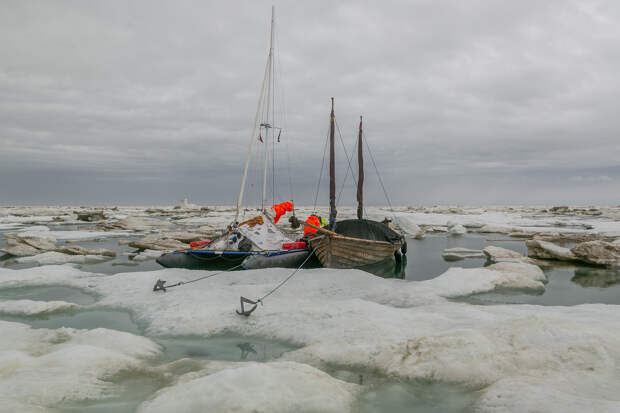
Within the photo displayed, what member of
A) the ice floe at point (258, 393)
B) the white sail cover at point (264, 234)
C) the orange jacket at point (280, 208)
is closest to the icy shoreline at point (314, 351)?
the ice floe at point (258, 393)

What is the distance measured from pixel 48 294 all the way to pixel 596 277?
23.1 meters

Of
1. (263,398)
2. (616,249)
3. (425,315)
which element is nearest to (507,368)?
(425,315)

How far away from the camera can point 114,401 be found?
481 cm

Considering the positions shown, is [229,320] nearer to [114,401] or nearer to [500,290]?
[114,401]

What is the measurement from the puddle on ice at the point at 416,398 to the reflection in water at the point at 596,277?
13.1m

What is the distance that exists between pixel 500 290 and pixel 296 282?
7.61 m

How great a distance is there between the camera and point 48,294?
11984 millimetres

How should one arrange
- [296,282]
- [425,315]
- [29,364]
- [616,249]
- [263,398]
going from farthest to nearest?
[616,249] → [296,282] → [425,315] → [29,364] → [263,398]

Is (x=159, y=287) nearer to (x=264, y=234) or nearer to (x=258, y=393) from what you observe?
(x=264, y=234)

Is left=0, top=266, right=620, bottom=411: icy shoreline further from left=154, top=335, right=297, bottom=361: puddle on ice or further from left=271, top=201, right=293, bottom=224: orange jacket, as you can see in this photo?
left=271, top=201, right=293, bottom=224: orange jacket

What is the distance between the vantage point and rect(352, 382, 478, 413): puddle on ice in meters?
4.79

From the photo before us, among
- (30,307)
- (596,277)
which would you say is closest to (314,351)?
(30,307)

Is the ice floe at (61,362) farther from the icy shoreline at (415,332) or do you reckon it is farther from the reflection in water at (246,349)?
the reflection in water at (246,349)

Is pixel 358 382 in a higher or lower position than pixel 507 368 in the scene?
lower
